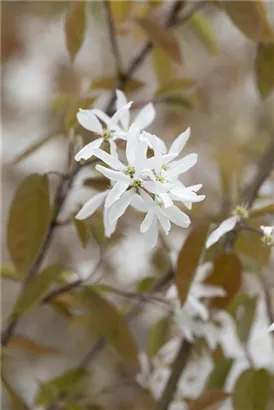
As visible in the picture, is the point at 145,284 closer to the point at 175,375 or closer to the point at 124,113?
the point at 175,375

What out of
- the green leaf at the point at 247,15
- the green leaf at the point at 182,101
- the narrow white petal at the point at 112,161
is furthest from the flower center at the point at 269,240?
the green leaf at the point at 182,101

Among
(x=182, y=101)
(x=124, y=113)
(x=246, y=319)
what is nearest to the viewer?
(x=124, y=113)

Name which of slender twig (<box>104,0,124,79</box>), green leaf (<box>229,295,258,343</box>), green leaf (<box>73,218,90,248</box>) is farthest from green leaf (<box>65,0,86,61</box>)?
green leaf (<box>229,295,258,343</box>)

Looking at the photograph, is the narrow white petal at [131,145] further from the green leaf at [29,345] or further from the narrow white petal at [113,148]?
the green leaf at [29,345]

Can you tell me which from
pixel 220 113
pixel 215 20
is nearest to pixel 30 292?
pixel 220 113

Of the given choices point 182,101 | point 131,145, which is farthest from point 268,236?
point 182,101

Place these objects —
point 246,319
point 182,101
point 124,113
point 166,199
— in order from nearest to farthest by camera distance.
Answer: point 166,199 < point 124,113 < point 246,319 < point 182,101

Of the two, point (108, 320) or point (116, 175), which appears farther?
point (108, 320)

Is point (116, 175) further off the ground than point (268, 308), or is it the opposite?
point (116, 175)
